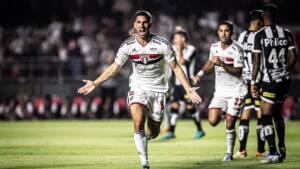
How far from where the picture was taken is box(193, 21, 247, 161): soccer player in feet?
46.8

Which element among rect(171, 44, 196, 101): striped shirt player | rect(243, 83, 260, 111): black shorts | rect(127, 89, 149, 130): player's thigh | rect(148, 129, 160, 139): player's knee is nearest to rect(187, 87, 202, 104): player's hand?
rect(127, 89, 149, 130): player's thigh

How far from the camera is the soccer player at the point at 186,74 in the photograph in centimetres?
2000

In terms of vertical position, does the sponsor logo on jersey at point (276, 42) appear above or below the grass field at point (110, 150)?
above

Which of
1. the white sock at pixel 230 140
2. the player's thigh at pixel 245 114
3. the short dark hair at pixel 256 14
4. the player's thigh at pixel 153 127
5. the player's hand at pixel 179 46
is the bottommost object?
the white sock at pixel 230 140

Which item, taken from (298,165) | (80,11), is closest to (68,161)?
(298,165)

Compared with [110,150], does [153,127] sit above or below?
above

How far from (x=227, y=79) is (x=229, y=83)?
9 centimetres

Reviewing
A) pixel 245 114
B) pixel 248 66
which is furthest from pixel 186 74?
pixel 245 114

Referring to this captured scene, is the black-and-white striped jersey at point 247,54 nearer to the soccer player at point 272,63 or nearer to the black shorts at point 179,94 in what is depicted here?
the soccer player at point 272,63

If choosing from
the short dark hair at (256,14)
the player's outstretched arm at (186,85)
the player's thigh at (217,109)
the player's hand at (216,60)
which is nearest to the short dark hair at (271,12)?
the player's hand at (216,60)

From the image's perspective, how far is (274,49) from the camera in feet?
43.2

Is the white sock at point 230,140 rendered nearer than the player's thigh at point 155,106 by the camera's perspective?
No

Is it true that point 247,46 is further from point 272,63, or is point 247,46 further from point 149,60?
point 149,60

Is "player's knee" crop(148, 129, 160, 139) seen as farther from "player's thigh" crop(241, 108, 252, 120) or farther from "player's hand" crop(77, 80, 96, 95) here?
"player's thigh" crop(241, 108, 252, 120)
